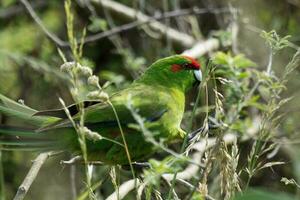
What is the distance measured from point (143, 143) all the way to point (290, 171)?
7.55ft

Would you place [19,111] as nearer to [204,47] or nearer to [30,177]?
[30,177]

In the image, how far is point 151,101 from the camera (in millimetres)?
2922

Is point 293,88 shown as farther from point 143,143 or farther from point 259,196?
point 259,196

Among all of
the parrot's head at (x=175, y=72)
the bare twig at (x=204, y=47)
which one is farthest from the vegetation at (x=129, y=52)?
the parrot's head at (x=175, y=72)

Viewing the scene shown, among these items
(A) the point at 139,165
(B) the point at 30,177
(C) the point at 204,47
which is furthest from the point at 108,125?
(C) the point at 204,47

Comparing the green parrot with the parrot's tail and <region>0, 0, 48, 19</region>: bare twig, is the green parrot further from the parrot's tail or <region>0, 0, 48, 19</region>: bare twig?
<region>0, 0, 48, 19</region>: bare twig

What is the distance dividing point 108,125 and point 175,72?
57 centimetres

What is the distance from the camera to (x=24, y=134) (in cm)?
260

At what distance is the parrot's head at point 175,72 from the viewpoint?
3217 mm

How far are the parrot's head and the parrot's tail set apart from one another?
0.64 m

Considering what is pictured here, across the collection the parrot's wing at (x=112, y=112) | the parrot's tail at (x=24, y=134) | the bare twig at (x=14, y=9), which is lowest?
the parrot's tail at (x=24, y=134)

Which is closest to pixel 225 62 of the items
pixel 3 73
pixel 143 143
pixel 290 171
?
pixel 143 143

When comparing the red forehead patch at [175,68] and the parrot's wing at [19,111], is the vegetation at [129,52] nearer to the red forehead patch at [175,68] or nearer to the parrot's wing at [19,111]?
the red forehead patch at [175,68]

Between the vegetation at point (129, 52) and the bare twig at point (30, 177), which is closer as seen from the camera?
the bare twig at point (30, 177)
